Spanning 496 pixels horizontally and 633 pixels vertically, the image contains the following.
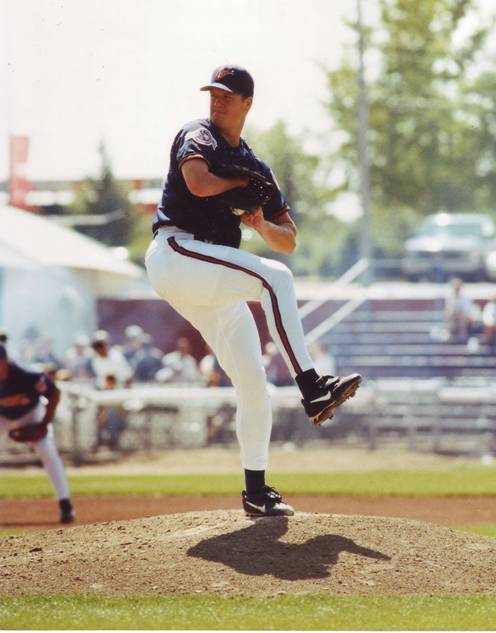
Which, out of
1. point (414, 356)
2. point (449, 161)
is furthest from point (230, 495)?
point (449, 161)

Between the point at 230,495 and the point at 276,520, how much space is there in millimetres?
5556

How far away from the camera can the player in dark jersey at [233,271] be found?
5.73 meters

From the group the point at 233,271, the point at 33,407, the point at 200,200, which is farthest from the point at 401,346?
the point at 233,271

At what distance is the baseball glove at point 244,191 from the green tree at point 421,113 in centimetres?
2584

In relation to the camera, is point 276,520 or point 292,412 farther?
point 292,412

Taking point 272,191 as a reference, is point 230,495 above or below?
below

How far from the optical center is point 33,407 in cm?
1058

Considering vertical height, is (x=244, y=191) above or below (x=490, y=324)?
above

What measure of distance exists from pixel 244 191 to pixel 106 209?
1461 inches

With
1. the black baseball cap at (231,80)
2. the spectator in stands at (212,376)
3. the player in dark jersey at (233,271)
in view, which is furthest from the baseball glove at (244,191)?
the spectator in stands at (212,376)

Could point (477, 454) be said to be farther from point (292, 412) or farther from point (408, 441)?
point (292, 412)

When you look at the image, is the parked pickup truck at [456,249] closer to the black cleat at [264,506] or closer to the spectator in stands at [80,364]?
the spectator in stands at [80,364]

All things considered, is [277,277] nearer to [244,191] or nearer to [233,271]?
[233,271]

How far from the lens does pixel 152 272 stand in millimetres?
5969
